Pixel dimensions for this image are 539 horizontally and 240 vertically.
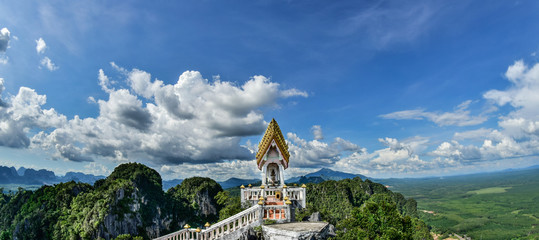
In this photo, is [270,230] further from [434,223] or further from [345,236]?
[434,223]

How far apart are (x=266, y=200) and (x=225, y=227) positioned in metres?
3.99

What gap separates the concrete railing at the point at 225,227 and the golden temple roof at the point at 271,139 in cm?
549

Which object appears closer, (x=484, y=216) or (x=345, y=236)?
(x=345, y=236)

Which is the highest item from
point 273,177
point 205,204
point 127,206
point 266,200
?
point 273,177

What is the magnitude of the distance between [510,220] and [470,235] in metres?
47.1

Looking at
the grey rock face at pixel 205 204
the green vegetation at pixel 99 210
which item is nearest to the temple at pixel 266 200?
the green vegetation at pixel 99 210

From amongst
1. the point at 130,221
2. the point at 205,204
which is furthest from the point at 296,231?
the point at 205,204

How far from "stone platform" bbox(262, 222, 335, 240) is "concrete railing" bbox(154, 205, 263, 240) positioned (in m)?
1.08

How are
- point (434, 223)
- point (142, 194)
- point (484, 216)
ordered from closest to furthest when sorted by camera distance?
point (142, 194) → point (434, 223) → point (484, 216)

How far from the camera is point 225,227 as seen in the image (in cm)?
1598

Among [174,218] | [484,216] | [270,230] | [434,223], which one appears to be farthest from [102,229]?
[484,216]

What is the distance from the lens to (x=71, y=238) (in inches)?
1940

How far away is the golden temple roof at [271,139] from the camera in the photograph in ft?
68.5

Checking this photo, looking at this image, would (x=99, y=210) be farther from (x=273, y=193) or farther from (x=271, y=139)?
(x=271, y=139)
